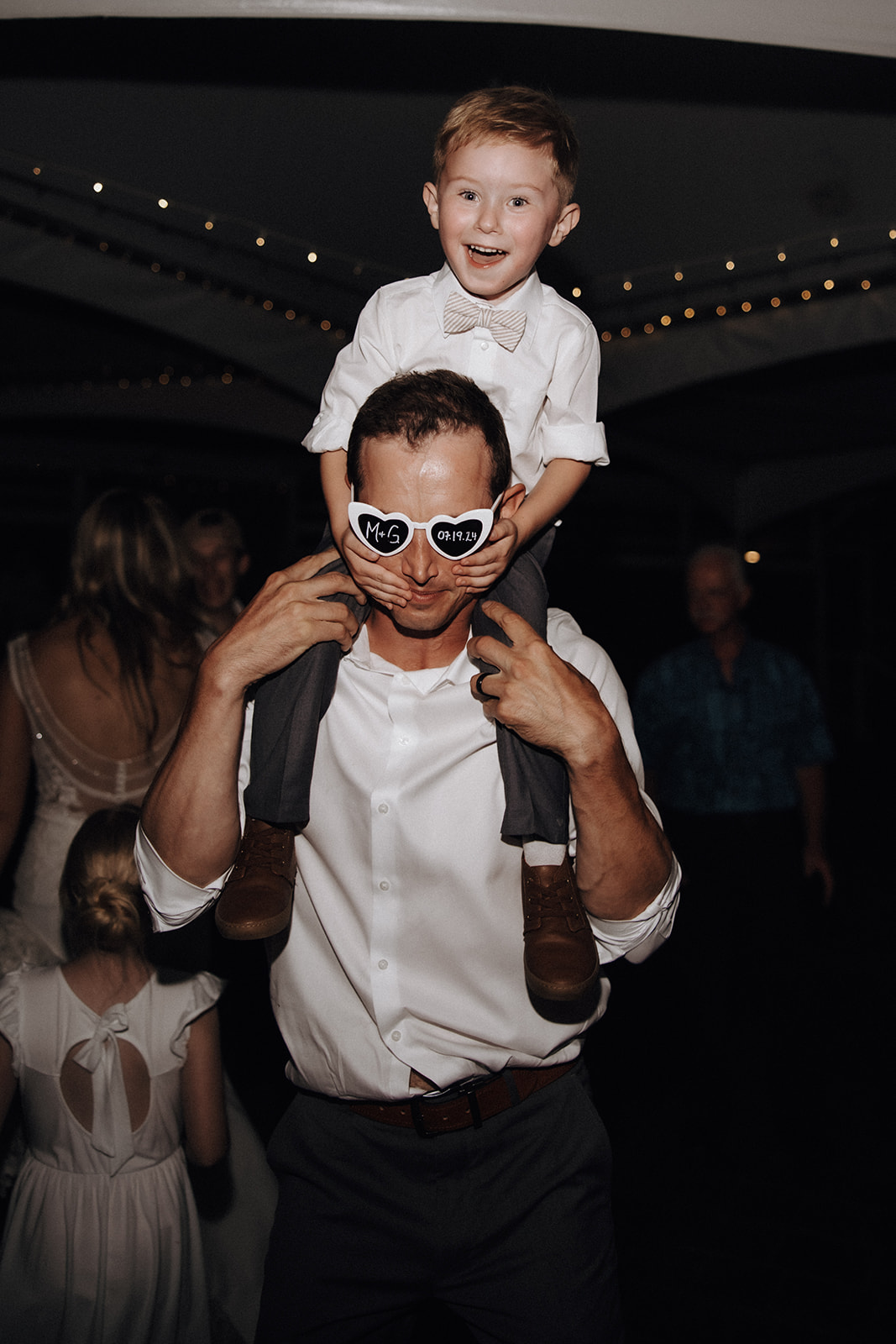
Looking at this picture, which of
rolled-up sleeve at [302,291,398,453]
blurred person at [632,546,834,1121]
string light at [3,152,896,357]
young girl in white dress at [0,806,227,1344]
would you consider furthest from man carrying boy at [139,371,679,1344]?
string light at [3,152,896,357]

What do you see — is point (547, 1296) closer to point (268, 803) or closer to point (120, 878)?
point (268, 803)

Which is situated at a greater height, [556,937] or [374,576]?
[374,576]

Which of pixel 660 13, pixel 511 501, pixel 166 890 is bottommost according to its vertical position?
pixel 166 890

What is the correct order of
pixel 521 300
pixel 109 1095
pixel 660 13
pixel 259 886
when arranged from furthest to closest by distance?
pixel 109 1095 < pixel 660 13 < pixel 521 300 < pixel 259 886

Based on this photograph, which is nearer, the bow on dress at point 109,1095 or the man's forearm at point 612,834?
the man's forearm at point 612,834

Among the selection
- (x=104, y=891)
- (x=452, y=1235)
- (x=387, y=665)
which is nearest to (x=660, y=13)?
(x=387, y=665)

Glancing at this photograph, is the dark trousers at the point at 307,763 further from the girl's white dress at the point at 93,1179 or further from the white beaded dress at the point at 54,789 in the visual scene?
the white beaded dress at the point at 54,789

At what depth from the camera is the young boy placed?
5.74ft

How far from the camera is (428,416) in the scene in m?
1.71

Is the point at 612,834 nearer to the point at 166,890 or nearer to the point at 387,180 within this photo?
the point at 166,890

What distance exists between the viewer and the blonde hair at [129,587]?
3.16m

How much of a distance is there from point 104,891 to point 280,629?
43.1 inches

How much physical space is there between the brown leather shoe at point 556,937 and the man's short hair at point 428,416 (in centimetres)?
70

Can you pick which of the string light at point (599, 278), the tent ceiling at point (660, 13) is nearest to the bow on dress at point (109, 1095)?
the tent ceiling at point (660, 13)
